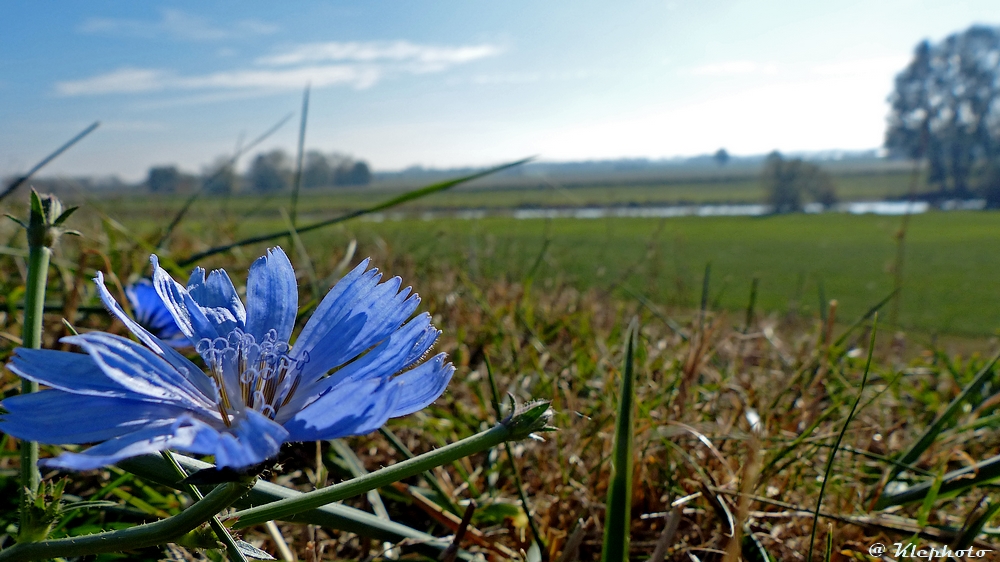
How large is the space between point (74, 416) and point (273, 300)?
Result: 0.15 m

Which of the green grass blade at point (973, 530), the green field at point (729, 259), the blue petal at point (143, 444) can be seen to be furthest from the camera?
the green field at point (729, 259)

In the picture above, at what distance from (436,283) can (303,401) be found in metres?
1.69

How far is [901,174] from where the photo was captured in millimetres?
38531

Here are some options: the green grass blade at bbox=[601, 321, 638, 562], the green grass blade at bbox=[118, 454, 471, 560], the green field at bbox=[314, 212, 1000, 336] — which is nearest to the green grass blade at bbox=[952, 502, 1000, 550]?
the green grass blade at bbox=[601, 321, 638, 562]

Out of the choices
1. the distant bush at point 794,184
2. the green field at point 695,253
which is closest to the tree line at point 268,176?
the green field at point 695,253

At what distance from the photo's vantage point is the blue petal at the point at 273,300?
458mm

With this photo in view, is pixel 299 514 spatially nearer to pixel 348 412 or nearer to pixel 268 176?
pixel 348 412

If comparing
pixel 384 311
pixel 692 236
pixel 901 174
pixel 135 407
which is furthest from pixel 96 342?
pixel 901 174

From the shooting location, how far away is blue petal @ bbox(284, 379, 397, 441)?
301mm

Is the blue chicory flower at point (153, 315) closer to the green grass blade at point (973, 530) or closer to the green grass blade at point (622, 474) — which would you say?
A: the green grass blade at point (622, 474)

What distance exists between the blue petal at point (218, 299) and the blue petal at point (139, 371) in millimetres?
74

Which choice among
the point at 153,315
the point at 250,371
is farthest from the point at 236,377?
the point at 153,315

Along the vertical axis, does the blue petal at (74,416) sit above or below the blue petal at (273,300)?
below

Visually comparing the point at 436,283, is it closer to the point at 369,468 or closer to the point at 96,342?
the point at 369,468
